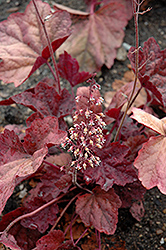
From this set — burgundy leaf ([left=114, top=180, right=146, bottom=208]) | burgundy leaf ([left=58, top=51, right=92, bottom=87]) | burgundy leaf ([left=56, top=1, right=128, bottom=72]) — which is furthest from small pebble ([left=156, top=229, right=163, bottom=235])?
burgundy leaf ([left=56, top=1, right=128, bottom=72])

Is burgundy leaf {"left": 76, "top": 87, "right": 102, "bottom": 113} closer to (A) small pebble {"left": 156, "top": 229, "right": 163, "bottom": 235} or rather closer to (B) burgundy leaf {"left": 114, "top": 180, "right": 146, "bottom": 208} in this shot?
(B) burgundy leaf {"left": 114, "top": 180, "right": 146, "bottom": 208}

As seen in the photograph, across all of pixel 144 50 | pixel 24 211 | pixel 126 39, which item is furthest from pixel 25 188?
pixel 126 39

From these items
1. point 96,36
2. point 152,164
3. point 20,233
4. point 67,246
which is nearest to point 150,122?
point 152,164

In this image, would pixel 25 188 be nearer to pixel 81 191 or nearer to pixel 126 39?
pixel 81 191

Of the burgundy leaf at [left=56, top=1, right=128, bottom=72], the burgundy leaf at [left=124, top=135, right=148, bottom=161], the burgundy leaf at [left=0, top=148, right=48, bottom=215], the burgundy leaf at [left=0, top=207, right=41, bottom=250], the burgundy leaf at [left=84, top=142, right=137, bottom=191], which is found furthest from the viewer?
the burgundy leaf at [left=56, top=1, right=128, bottom=72]

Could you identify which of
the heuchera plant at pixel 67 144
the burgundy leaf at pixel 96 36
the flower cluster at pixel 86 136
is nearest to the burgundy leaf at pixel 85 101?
the heuchera plant at pixel 67 144

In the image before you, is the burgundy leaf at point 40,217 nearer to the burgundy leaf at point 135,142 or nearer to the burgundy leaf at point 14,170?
the burgundy leaf at point 14,170
